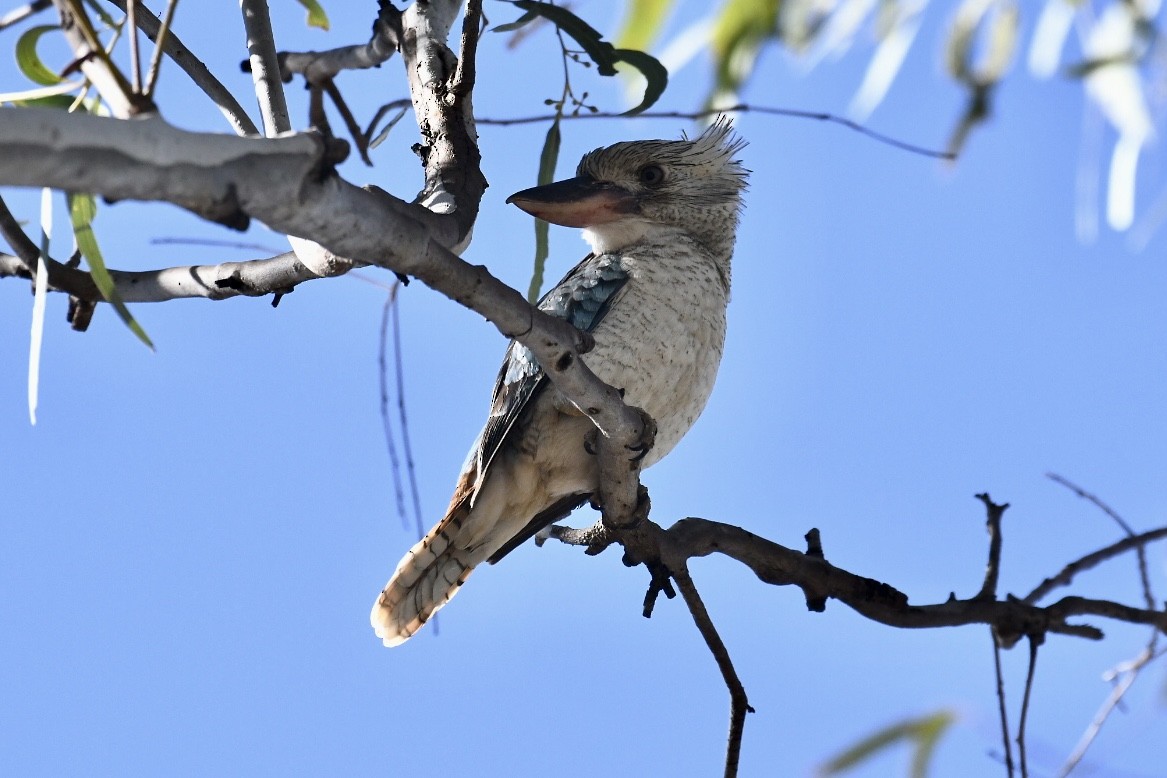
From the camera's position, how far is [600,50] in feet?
6.13

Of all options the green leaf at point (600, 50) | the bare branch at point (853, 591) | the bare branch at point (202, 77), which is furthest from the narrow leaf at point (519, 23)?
the bare branch at point (853, 591)

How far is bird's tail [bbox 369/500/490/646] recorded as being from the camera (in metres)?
2.37

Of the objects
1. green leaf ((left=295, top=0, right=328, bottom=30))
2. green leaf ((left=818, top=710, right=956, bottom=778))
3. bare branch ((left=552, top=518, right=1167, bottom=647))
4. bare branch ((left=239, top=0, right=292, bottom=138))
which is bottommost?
green leaf ((left=818, top=710, right=956, bottom=778))

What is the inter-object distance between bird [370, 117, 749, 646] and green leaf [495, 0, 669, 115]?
1.68ft

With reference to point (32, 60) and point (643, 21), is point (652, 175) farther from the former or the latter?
point (32, 60)

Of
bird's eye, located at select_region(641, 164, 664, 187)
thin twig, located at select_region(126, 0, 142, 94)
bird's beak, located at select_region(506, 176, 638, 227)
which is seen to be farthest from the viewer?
bird's eye, located at select_region(641, 164, 664, 187)

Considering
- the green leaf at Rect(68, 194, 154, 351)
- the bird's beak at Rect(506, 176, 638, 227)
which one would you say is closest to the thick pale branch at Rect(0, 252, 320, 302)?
the green leaf at Rect(68, 194, 154, 351)

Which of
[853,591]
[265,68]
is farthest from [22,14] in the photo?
[853,591]

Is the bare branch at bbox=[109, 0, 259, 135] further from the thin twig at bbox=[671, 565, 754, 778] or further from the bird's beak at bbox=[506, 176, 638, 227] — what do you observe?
the thin twig at bbox=[671, 565, 754, 778]

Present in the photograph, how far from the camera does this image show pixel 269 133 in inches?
65.6

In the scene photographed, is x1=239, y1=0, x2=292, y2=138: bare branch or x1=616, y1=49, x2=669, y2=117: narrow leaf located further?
x1=616, y1=49, x2=669, y2=117: narrow leaf

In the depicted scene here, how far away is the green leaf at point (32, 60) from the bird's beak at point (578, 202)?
3.46ft

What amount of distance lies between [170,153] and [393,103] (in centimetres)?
114

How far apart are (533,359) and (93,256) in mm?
898
